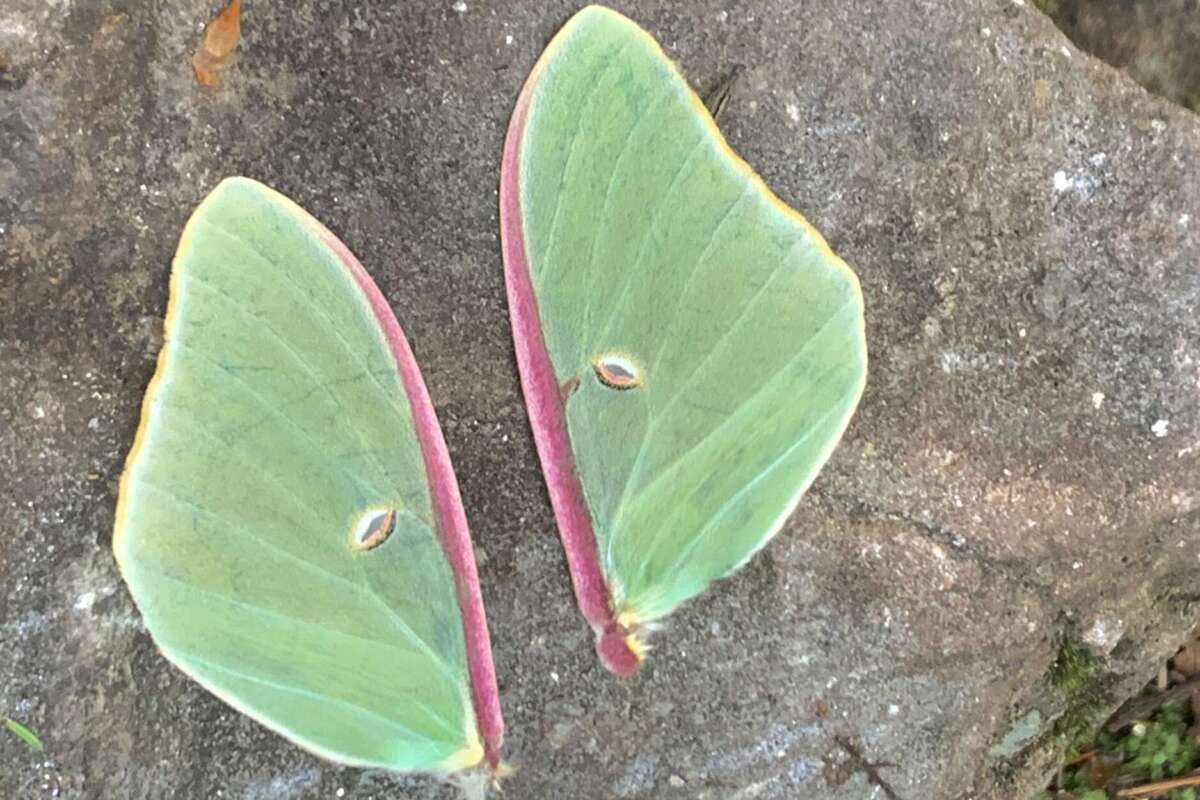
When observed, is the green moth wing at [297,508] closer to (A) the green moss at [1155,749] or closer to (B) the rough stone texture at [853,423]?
(B) the rough stone texture at [853,423]

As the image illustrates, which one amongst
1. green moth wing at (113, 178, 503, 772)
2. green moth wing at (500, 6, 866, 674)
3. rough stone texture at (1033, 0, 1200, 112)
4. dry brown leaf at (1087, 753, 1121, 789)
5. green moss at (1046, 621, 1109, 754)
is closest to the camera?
green moth wing at (113, 178, 503, 772)

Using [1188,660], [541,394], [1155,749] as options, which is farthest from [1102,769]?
[541,394]

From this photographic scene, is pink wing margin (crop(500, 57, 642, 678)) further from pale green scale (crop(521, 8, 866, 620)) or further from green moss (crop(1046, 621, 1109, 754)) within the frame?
green moss (crop(1046, 621, 1109, 754))

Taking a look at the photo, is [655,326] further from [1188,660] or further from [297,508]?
[1188,660]

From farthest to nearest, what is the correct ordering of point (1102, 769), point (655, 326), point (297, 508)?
point (1102, 769)
point (655, 326)
point (297, 508)

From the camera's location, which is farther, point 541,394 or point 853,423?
point 853,423

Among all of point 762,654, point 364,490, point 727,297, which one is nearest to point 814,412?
point 727,297

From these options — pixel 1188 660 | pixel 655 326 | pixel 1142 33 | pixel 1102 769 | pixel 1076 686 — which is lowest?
pixel 1102 769

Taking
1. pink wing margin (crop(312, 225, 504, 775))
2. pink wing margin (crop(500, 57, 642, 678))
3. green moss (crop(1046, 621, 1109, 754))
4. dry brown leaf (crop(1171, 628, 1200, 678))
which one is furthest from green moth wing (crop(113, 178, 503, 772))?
dry brown leaf (crop(1171, 628, 1200, 678))
